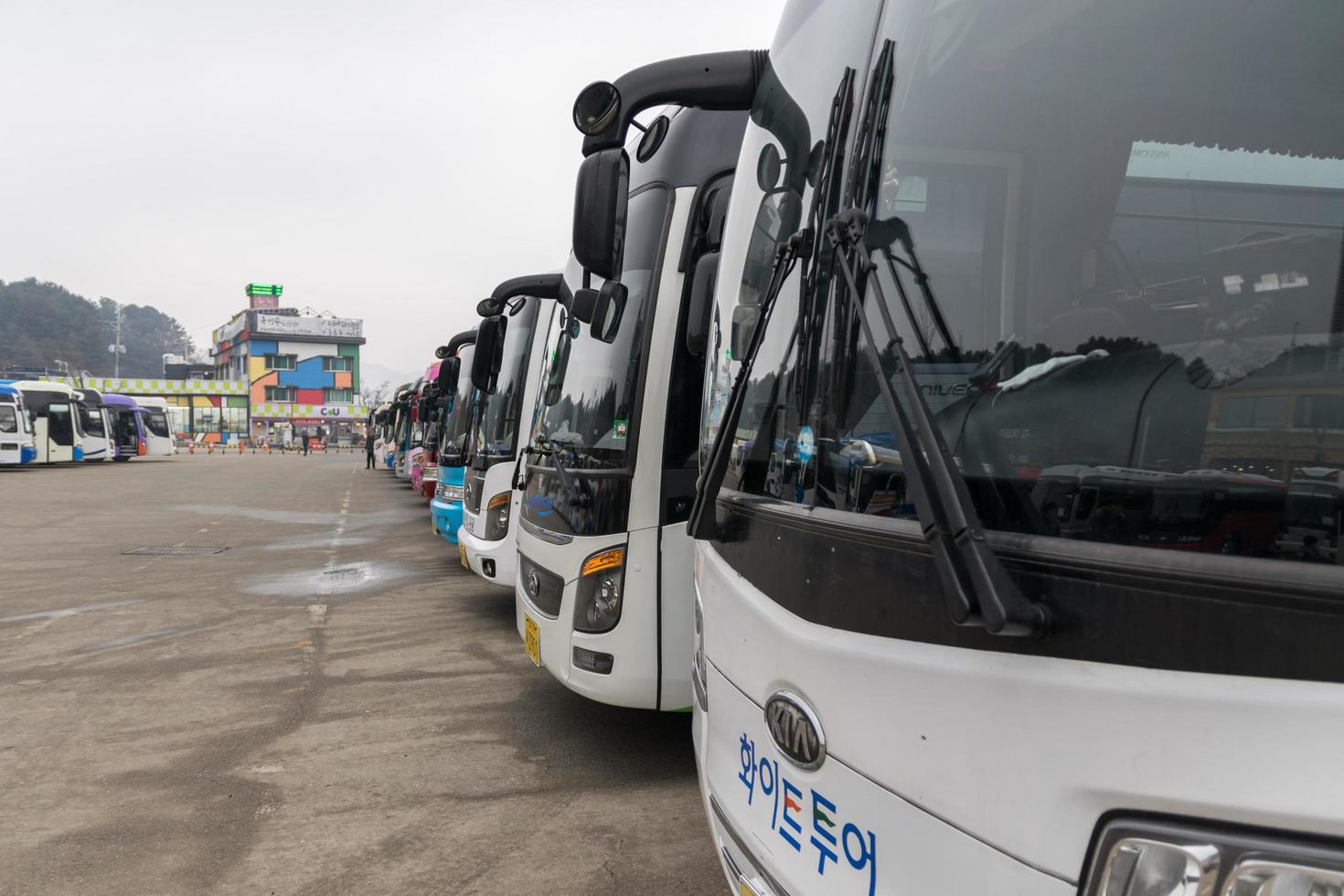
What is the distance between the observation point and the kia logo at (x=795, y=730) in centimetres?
178

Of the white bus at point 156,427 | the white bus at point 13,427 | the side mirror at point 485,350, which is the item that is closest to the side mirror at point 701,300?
the side mirror at point 485,350

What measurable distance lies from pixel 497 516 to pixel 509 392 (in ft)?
4.54

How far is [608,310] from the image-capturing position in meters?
4.07

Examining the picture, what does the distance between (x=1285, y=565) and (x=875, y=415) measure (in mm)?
719

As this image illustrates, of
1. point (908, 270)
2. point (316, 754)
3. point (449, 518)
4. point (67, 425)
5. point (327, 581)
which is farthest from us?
point (67, 425)

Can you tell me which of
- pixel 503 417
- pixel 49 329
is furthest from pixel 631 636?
pixel 49 329

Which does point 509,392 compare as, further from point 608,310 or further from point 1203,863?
point 1203,863

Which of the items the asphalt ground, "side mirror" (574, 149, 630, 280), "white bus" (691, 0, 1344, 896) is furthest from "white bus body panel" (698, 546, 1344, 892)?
the asphalt ground

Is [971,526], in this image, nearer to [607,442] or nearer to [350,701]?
[607,442]

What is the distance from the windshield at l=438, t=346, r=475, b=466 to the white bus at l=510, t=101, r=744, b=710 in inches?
196

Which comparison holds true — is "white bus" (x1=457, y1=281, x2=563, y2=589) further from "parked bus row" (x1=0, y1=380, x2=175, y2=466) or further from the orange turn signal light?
"parked bus row" (x1=0, y1=380, x2=175, y2=466)

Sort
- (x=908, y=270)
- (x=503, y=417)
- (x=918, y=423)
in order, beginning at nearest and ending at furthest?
(x=918, y=423), (x=908, y=270), (x=503, y=417)

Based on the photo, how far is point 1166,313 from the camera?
4.69 ft

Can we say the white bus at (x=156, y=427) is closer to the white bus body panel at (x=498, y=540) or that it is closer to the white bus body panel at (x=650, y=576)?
the white bus body panel at (x=498, y=540)
